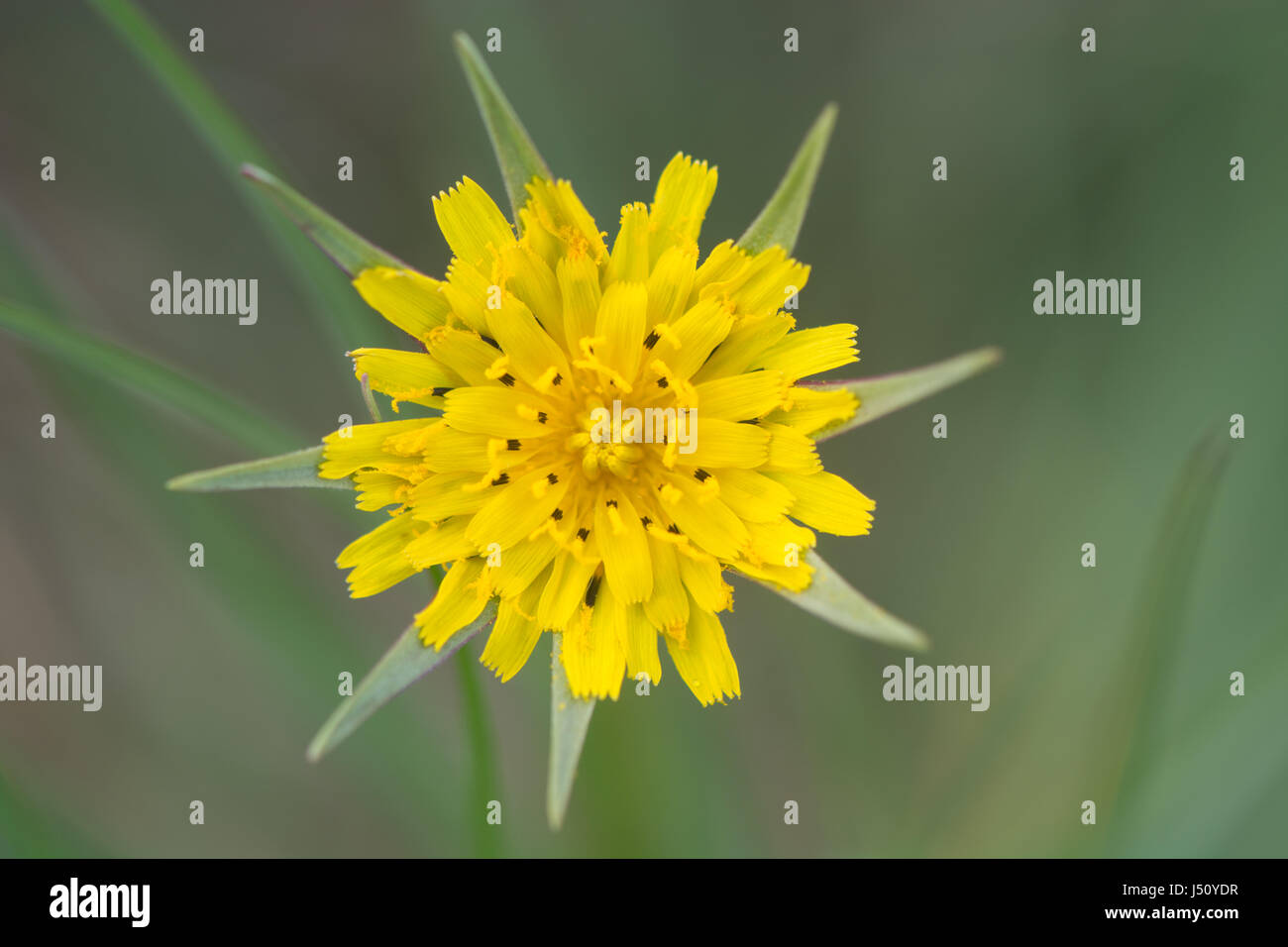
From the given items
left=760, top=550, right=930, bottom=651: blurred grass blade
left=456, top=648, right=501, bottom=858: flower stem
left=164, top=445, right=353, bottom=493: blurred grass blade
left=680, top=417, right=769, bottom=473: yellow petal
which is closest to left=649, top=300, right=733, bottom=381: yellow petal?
left=680, top=417, right=769, bottom=473: yellow petal

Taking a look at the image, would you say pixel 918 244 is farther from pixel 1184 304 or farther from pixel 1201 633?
pixel 1201 633

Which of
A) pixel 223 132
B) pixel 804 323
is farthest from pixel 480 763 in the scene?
pixel 804 323

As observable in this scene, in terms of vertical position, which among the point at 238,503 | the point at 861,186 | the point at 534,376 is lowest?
the point at 238,503

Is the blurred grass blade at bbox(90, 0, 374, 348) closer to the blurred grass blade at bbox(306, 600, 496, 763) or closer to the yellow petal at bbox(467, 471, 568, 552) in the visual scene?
the yellow petal at bbox(467, 471, 568, 552)

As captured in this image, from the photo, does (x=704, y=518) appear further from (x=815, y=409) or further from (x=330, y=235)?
(x=330, y=235)
